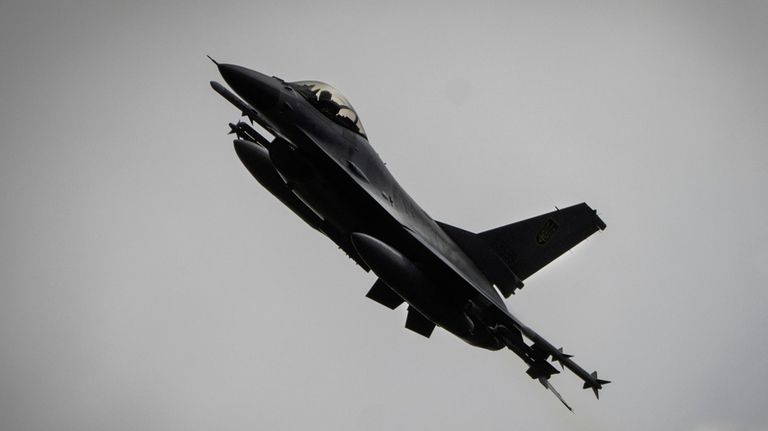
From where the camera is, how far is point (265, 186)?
16031 mm

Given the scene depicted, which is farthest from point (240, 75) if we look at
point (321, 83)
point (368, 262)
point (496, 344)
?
point (496, 344)

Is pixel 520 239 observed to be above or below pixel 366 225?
above

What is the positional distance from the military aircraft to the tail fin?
765 mm

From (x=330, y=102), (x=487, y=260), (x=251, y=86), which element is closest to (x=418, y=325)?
(x=487, y=260)

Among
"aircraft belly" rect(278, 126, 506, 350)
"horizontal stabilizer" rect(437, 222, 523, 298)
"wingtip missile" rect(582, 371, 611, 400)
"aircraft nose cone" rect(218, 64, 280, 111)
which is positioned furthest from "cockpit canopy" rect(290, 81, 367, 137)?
"wingtip missile" rect(582, 371, 611, 400)

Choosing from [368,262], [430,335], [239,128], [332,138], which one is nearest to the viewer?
[368,262]

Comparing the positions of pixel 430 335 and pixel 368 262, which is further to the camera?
pixel 430 335

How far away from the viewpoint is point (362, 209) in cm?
1484

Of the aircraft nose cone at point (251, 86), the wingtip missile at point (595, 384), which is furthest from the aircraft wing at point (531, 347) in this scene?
the aircraft nose cone at point (251, 86)

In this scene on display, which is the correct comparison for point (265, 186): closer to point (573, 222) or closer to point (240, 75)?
point (240, 75)

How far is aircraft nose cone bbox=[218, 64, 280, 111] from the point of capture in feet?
44.8

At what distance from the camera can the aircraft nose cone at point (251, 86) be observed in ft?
44.8

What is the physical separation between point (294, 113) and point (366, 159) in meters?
2.27

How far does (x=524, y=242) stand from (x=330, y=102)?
714 centimetres
